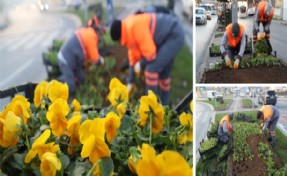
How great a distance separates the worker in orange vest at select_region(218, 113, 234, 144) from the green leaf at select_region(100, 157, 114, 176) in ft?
0.94

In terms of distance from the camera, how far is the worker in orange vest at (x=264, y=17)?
1027 millimetres

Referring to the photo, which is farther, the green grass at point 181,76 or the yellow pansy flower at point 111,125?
the green grass at point 181,76

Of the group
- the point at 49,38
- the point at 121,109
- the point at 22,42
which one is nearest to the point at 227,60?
the point at 121,109

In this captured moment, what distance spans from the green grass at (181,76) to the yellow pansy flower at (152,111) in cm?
296

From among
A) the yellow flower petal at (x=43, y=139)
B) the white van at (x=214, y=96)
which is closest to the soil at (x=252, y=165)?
the white van at (x=214, y=96)

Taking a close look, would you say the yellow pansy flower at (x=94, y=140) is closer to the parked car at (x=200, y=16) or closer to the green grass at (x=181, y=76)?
the parked car at (x=200, y=16)

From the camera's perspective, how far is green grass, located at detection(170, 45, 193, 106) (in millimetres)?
4242

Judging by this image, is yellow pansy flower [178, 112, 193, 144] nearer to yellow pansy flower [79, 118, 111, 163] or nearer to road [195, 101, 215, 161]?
road [195, 101, 215, 161]

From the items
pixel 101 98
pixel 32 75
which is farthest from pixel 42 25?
pixel 101 98

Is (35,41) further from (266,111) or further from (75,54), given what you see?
(266,111)

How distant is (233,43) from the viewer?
3.50ft

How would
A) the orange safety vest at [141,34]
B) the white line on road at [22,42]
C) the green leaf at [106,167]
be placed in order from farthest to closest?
the orange safety vest at [141,34], the white line on road at [22,42], the green leaf at [106,167]

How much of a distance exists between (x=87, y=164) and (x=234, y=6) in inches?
19.8

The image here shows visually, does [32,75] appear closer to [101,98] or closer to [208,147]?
[101,98]
